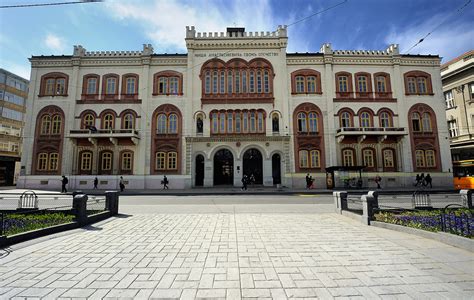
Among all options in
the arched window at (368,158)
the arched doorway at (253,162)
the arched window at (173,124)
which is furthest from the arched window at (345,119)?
the arched window at (173,124)

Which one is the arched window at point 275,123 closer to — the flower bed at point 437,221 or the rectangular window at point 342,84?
the rectangular window at point 342,84

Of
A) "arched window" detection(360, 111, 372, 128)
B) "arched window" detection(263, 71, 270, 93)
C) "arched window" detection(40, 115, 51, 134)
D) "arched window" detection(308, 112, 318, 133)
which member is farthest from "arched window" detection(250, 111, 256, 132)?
"arched window" detection(40, 115, 51, 134)

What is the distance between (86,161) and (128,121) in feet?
21.4

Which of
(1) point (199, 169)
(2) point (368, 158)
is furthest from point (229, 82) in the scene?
(2) point (368, 158)

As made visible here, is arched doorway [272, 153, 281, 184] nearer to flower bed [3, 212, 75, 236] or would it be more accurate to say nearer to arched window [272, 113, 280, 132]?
arched window [272, 113, 280, 132]

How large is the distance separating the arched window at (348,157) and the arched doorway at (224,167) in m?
12.9

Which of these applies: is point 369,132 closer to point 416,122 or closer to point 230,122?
point 416,122

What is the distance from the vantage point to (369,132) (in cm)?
2552

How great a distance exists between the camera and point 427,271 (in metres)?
4.40

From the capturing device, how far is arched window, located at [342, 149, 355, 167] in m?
26.6

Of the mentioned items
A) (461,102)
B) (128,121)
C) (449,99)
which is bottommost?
(128,121)

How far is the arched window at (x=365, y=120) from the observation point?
27016mm

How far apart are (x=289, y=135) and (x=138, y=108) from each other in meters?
17.9

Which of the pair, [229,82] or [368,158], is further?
[229,82]
